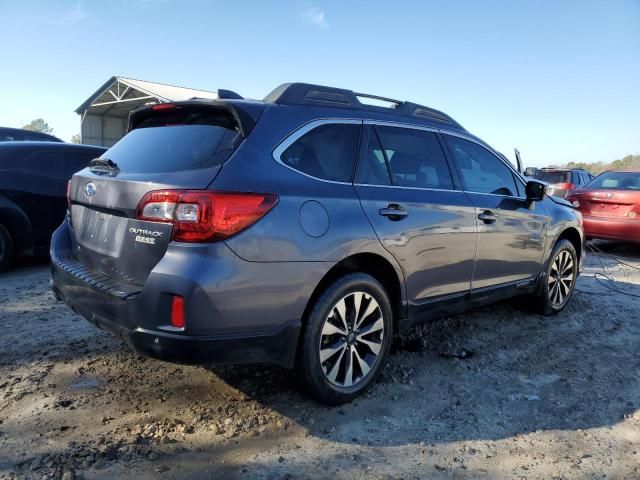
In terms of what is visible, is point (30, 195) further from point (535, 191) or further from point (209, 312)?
point (535, 191)

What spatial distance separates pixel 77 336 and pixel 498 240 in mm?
3468

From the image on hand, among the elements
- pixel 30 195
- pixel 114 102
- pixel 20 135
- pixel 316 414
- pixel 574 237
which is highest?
pixel 114 102

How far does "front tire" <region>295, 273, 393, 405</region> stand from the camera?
2883 mm

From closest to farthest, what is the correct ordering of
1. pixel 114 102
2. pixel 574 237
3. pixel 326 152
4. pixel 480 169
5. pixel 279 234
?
pixel 279 234, pixel 326 152, pixel 480 169, pixel 574 237, pixel 114 102

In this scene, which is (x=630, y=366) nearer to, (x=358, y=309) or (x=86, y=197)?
(x=358, y=309)

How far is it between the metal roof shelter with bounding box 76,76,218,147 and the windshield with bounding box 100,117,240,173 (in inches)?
866

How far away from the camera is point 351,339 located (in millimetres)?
3111

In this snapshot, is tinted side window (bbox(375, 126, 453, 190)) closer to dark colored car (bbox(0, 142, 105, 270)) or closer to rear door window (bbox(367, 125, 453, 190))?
rear door window (bbox(367, 125, 453, 190))

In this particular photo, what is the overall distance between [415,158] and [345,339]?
1.44 meters

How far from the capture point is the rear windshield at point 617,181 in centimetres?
862

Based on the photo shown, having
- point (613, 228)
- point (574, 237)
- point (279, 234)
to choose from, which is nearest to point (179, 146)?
point (279, 234)

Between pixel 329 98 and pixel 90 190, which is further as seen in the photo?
pixel 329 98

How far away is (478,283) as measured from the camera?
4.03m

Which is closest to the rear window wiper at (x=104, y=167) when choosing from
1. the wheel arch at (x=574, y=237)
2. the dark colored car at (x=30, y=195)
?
the dark colored car at (x=30, y=195)
